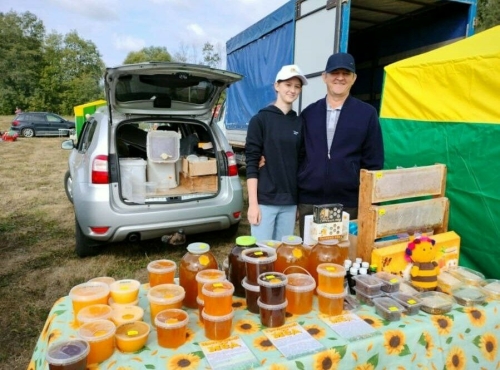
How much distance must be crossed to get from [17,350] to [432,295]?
2598 millimetres

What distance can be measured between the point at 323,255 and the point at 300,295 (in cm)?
26

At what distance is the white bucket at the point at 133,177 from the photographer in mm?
Answer: 3965

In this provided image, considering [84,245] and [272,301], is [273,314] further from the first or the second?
[84,245]

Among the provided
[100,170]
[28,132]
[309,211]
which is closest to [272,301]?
[309,211]

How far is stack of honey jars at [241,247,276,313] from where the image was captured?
4.86ft

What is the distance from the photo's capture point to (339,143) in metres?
2.28

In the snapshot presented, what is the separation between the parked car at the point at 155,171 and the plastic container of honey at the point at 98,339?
230cm

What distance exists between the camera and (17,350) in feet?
8.16

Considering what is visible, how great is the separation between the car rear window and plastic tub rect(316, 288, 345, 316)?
2.65 metres

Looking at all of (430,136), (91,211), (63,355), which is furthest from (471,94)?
(91,211)

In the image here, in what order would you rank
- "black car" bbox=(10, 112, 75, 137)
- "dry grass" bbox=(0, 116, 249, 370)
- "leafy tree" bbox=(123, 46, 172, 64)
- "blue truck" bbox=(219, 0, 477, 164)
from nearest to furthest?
"dry grass" bbox=(0, 116, 249, 370), "blue truck" bbox=(219, 0, 477, 164), "black car" bbox=(10, 112, 75, 137), "leafy tree" bbox=(123, 46, 172, 64)

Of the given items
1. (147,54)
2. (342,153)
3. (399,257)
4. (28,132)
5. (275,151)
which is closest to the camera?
(399,257)

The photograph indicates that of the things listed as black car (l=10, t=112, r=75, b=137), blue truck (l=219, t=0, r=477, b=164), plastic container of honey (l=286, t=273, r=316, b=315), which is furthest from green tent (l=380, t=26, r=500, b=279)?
black car (l=10, t=112, r=75, b=137)

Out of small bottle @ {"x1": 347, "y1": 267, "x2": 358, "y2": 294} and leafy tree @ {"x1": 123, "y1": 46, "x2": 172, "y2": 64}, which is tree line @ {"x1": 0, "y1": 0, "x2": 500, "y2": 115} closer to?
leafy tree @ {"x1": 123, "y1": 46, "x2": 172, "y2": 64}
